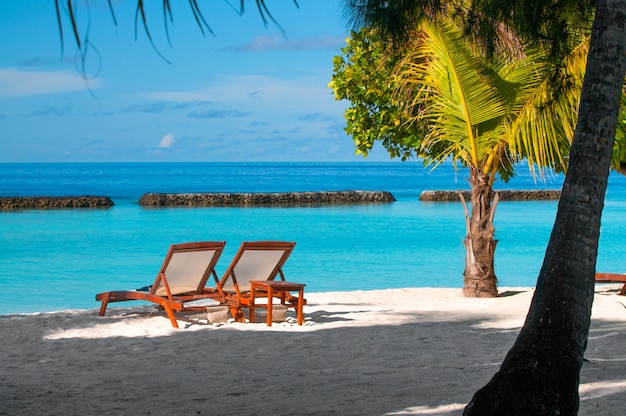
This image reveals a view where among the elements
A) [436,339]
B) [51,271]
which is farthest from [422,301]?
[51,271]

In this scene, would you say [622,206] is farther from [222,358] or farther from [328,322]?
[222,358]

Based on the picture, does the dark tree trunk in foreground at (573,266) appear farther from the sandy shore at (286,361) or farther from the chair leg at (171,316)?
the chair leg at (171,316)

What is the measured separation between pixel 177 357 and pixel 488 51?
3.70 meters

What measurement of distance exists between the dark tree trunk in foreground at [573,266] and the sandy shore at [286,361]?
73 cm

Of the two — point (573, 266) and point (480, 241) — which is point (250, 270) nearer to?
point (480, 241)

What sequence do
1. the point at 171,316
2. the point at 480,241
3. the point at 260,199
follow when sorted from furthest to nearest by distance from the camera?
1. the point at 260,199
2. the point at 480,241
3. the point at 171,316

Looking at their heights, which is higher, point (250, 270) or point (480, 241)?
point (480, 241)

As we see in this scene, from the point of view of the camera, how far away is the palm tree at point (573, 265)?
3910 millimetres

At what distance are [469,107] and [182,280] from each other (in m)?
4.17

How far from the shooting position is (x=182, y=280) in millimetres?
8836

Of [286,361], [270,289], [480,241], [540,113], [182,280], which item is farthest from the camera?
[480,241]

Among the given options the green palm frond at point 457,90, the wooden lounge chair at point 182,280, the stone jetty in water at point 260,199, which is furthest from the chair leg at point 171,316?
the stone jetty in water at point 260,199

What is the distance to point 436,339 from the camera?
7855mm

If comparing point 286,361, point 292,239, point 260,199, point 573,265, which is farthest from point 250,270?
point 260,199
